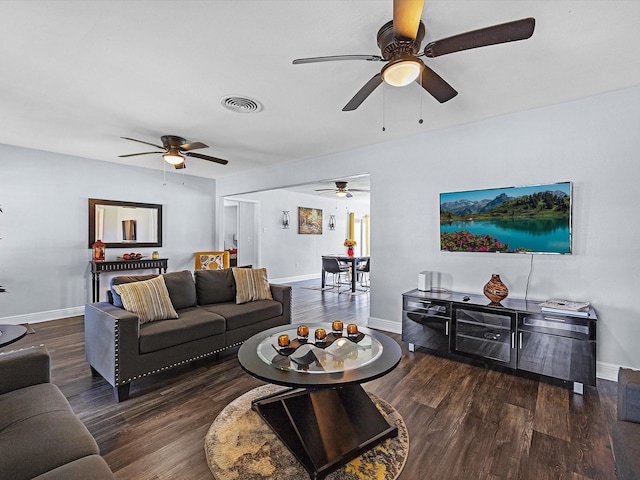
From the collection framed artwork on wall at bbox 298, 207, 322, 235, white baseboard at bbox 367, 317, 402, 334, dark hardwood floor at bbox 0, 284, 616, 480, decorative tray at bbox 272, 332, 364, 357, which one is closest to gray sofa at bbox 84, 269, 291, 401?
dark hardwood floor at bbox 0, 284, 616, 480

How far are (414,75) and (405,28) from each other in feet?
1.04

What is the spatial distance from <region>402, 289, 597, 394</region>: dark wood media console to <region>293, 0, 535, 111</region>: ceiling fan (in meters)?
1.99

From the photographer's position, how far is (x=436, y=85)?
212 cm

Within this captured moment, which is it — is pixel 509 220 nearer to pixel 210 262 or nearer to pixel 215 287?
pixel 215 287

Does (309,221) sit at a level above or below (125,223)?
above

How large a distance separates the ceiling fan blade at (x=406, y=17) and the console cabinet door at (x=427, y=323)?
249 centimetres

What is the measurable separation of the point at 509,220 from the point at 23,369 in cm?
402

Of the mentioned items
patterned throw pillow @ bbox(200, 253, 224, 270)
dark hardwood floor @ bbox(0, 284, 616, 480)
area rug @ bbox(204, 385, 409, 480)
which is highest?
patterned throw pillow @ bbox(200, 253, 224, 270)

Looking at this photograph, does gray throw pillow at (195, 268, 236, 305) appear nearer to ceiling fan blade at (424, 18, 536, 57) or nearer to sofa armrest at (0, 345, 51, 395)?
sofa armrest at (0, 345, 51, 395)

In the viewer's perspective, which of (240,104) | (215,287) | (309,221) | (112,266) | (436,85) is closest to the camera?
(436,85)

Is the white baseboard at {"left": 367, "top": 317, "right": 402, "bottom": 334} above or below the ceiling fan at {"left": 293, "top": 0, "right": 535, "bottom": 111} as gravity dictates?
below

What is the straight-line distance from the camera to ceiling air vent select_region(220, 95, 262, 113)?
300 centimetres

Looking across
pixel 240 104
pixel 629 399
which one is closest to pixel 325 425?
pixel 629 399

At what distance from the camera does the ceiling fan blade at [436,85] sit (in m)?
2.01
